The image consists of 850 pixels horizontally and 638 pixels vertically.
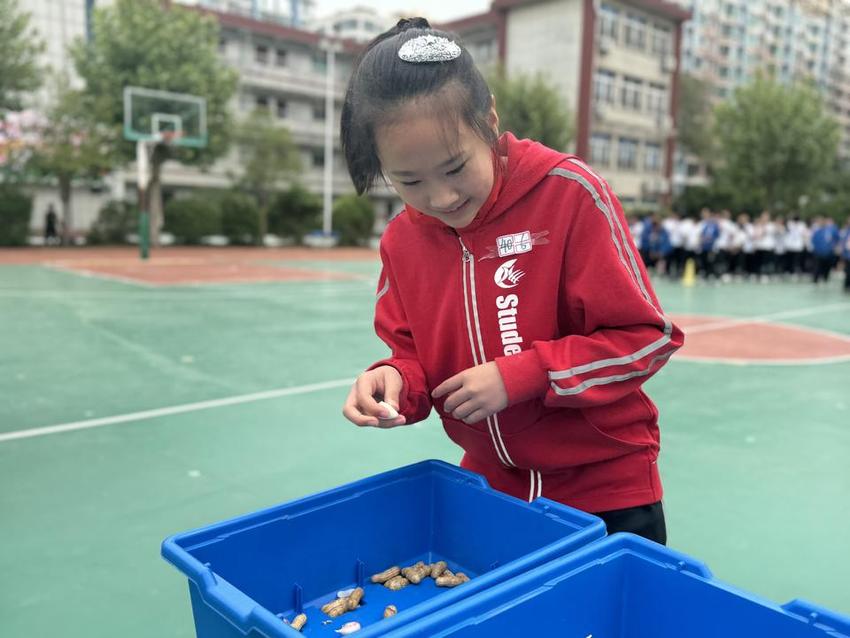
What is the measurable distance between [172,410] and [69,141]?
17824 millimetres

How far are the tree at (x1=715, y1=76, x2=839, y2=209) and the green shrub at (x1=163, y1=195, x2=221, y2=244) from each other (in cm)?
1955

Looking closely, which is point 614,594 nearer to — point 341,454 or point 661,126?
point 341,454

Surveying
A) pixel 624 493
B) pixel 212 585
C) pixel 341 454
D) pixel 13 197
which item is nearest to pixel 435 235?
pixel 624 493

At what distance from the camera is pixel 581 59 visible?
97.9ft

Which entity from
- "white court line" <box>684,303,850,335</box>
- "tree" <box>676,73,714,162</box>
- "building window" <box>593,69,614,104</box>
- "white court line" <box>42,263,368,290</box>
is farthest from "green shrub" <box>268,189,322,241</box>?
"tree" <box>676,73,714,162</box>

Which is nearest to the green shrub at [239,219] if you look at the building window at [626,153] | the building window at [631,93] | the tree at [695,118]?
the building window at [626,153]

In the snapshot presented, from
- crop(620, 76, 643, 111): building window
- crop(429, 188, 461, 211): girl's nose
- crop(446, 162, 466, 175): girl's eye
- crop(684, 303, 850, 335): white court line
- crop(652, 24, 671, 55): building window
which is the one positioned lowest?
crop(684, 303, 850, 335): white court line

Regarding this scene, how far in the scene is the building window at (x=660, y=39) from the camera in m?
32.9

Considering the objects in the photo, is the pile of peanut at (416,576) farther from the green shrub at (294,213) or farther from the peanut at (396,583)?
the green shrub at (294,213)

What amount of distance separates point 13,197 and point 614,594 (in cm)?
2187

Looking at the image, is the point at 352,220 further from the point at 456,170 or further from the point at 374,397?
the point at 456,170

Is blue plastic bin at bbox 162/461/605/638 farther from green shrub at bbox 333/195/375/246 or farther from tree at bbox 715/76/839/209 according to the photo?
tree at bbox 715/76/839/209

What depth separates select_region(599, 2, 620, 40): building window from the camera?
1193 inches

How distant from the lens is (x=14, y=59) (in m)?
19.5
